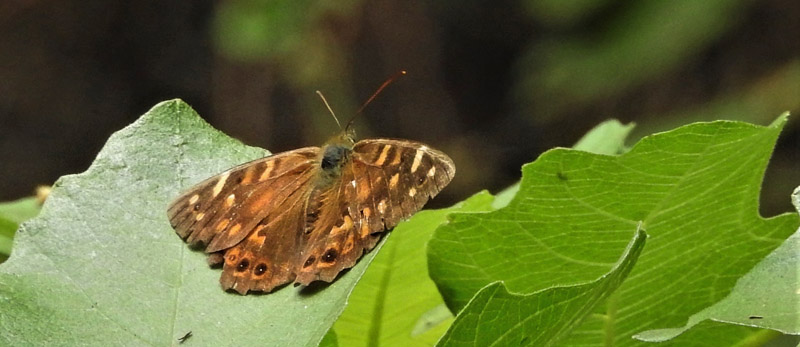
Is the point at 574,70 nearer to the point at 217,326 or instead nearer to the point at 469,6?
the point at 469,6

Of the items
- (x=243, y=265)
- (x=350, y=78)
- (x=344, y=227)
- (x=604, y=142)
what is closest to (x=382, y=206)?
(x=344, y=227)

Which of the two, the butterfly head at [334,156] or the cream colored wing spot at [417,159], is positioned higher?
the cream colored wing spot at [417,159]

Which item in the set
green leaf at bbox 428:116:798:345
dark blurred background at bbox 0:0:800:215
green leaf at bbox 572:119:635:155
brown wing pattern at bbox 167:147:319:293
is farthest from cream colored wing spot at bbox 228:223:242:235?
dark blurred background at bbox 0:0:800:215

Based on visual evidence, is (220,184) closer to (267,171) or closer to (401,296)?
(267,171)

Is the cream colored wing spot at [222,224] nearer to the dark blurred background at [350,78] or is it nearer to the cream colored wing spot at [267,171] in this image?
the cream colored wing spot at [267,171]

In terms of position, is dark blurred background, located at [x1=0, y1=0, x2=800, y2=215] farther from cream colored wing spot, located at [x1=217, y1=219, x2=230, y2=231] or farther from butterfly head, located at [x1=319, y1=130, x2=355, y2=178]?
cream colored wing spot, located at [x1=217, y1=219, x2=230, y2=231]

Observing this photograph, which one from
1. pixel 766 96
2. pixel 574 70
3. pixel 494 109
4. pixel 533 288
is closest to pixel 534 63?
pixel 574 70

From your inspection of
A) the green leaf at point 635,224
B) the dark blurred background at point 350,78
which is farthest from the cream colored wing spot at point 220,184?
the dark blurred background at point 350,78
